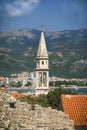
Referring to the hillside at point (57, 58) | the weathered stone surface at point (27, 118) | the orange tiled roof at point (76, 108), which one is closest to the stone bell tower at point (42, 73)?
the orange tiled roof at point (76, 108)

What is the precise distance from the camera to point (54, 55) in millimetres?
184000

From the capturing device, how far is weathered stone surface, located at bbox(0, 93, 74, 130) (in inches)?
212

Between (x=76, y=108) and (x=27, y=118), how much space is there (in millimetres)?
5522

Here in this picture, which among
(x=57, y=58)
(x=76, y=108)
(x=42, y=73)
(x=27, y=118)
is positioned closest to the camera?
(x=27, y=118)

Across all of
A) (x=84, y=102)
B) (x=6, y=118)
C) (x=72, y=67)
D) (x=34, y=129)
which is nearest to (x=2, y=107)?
(x=6, y=118)

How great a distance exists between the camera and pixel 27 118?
18.0 feet

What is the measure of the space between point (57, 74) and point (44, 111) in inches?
5840

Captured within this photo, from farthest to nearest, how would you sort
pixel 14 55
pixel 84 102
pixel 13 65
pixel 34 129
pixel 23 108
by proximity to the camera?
pixel 14 55
pixel 13 65
pixel 84 102
pixel 23 108
pixel 34 129

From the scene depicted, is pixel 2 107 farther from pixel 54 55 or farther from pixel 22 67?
pixel 54 55

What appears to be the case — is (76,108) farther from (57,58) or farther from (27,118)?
(57,58)

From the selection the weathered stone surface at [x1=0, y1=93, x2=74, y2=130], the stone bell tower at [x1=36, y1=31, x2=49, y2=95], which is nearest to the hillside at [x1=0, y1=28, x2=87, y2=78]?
the stone bell tower at [x1=36, y1=31, x2=49, y2=95]

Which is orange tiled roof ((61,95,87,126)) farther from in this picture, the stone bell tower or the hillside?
the hillside

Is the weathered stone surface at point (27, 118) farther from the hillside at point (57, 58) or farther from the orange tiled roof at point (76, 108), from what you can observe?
the hillside at point (57, 58)

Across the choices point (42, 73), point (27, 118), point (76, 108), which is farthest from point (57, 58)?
point (27, 118)
